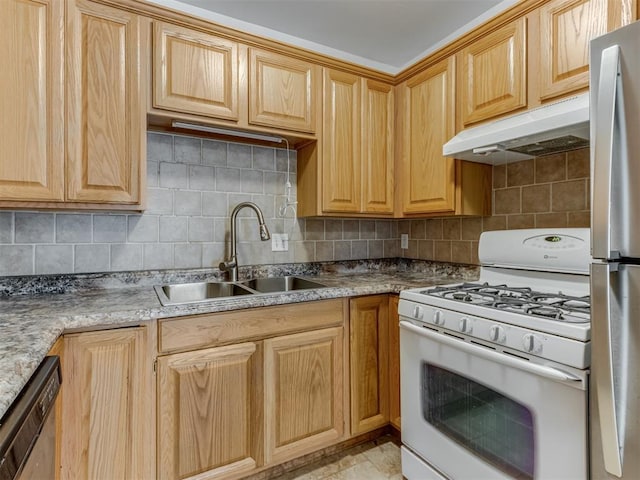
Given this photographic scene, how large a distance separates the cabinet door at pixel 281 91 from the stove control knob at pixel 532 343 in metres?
1.49

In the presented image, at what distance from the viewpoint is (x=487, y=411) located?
131cm

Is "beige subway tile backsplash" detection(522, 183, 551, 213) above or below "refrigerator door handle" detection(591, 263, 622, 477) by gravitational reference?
above

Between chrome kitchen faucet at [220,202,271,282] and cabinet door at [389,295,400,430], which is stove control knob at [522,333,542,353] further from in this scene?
chrome kitchen faucet at [220,202,271,282]

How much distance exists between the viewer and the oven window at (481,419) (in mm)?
1199

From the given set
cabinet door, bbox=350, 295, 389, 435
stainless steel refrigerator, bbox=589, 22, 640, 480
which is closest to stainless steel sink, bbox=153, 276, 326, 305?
cabinet door, bbox=350, 295, 389, 435

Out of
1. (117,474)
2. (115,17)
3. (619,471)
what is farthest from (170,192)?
(619,471)

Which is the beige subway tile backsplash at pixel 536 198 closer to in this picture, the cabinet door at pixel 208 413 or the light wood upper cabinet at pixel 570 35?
the light wood upper cabinet at pixel 570 35

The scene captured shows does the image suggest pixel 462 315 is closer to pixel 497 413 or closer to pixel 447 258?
pixel 497 413

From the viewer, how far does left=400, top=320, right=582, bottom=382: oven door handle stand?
1.05 metres

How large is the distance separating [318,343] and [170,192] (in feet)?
3.78

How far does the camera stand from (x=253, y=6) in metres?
2.07

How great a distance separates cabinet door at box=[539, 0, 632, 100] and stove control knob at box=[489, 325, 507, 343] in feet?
3.40

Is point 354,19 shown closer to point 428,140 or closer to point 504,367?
point 428,140

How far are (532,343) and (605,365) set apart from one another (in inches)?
9.3
